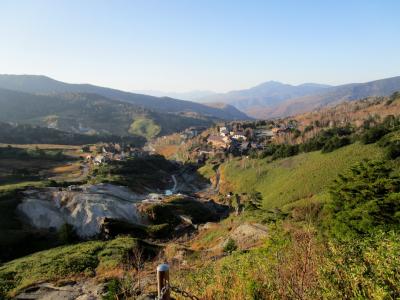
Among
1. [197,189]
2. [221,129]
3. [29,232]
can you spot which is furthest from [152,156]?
[29,232]

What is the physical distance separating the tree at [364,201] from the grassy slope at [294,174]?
25.6m

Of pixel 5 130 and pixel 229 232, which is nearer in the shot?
pixel 229 232

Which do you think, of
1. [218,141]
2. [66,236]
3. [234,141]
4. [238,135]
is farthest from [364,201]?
[238,135]

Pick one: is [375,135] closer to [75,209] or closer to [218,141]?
[75,209]

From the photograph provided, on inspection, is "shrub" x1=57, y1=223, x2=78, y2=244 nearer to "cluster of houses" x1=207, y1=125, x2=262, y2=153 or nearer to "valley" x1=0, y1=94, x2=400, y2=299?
"valley" x1=0, y1=94, x2=400, y2=299

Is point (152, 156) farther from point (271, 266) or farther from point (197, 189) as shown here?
point (271, 266)

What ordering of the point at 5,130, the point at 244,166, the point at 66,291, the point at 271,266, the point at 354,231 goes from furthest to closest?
the point at 5,130, the point at 244,166, the point at 354,231, the point at 66,291, the point at 271,266

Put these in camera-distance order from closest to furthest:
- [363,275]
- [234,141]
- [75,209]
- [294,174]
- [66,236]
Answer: [363,275] < [66,236] < [75,209] < [294,174] < [234,141]

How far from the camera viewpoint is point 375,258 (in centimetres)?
906

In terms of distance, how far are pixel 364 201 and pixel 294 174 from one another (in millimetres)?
45696

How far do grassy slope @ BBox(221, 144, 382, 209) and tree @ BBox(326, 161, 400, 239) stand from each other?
25.6 metres

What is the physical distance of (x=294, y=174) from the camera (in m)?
69.8

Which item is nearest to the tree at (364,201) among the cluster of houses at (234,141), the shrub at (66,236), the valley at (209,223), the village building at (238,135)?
the valley at (209,223)

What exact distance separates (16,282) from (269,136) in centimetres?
12107
